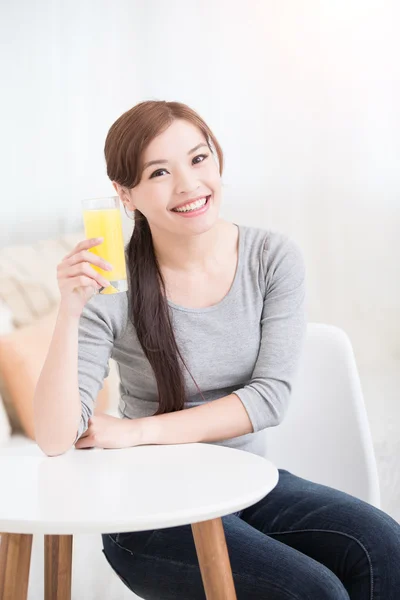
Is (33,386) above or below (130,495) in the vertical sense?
below

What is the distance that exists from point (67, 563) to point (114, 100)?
6.01 feet

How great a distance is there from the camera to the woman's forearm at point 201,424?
1.33m

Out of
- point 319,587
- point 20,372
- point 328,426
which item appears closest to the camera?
point 319,587

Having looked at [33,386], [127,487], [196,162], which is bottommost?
[33,386]

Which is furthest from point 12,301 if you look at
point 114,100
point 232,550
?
point 232,550

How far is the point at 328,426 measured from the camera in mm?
1647

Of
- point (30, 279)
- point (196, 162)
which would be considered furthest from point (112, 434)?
point (30, 279)

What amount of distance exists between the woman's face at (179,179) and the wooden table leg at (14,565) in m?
0.62

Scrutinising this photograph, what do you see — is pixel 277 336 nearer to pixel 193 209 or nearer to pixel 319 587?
pixel 193 209

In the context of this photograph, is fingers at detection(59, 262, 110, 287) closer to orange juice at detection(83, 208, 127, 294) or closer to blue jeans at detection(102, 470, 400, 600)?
orange juice at detection(83, 208, 127, 294)

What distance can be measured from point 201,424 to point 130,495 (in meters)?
0.36

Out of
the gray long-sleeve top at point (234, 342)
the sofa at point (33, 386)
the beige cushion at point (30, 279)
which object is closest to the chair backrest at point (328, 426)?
the sofa at point (33, 386)

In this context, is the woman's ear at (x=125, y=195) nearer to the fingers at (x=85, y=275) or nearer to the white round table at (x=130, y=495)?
the fingers at (x=85, y=275)

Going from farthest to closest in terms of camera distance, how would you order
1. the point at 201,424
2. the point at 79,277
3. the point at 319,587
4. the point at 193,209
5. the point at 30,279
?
the point at 30,279, the point at 193,209, the point at 201,424, the point at 79,277, the point at 319,587
